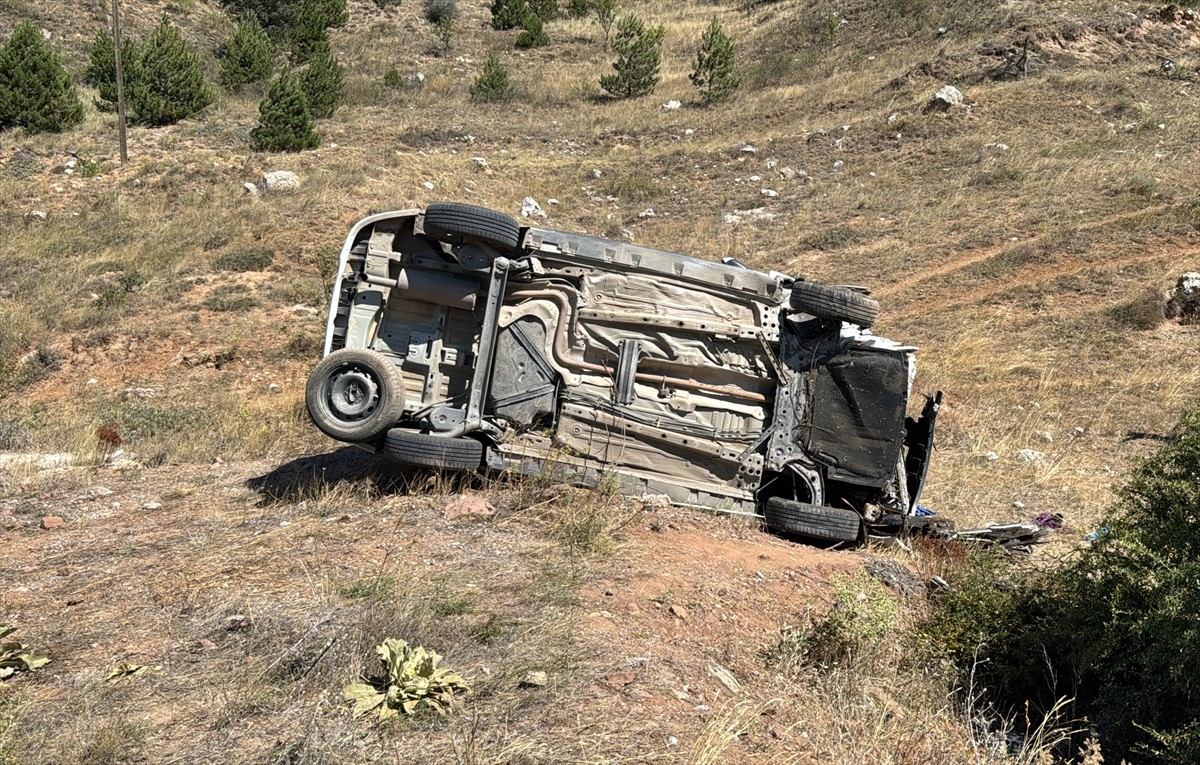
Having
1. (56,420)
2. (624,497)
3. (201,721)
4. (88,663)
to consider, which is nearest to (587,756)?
(201,721)

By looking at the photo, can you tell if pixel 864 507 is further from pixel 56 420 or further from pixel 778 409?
pixel 56 420

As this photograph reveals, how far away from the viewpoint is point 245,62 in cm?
2925

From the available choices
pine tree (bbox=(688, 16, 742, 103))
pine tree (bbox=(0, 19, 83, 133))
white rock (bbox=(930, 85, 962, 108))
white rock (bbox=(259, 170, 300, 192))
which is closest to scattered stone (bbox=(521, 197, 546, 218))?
white rock (bbox=(259, 170, 300, 192))

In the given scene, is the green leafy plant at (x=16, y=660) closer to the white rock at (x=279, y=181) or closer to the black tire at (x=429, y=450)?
the black tire at (x=429, y=450)

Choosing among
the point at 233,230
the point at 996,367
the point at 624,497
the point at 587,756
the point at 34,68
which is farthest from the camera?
the point at 34,68

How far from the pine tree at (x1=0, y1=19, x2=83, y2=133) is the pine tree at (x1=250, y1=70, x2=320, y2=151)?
17.5 feet

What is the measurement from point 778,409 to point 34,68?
24.0 m

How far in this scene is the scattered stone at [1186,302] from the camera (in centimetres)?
1438

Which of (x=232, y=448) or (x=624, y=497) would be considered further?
(x=232, y=448)

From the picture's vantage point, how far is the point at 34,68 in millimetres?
23125

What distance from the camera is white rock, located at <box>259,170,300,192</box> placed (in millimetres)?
19984

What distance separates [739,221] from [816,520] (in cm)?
1484

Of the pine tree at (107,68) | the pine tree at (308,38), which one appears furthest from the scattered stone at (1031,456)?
the pine tree at (308,38)

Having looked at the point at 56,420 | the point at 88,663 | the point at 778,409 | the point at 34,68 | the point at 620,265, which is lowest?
the point at 56,420
